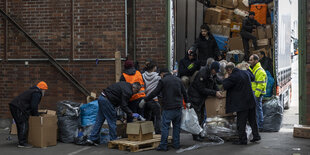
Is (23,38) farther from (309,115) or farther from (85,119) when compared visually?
(309,115)

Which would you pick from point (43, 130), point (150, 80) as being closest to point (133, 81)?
point (150, 80)

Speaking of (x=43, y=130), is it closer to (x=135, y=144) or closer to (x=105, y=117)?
(x=105, y=117)

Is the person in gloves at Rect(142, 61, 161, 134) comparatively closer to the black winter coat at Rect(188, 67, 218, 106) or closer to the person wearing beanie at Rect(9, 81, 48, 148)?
the black winter coat at Rect(188, 67, 218, 106)

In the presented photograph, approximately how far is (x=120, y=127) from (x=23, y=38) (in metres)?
4.57

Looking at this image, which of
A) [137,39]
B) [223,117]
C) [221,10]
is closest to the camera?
[223,117]

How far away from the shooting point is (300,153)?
788 cm

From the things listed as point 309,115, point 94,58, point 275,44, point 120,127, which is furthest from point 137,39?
point 309,115

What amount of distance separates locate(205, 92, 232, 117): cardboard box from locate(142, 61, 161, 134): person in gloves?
1113 millimetres

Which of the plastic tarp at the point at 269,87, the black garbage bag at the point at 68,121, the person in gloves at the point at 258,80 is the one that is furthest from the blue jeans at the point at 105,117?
the plastic tarp at the point at 269,87

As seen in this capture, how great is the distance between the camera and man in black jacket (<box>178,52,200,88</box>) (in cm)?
1090

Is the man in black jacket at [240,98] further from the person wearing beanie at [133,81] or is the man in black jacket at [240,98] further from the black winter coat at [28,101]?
the black winter coat at [28,101]

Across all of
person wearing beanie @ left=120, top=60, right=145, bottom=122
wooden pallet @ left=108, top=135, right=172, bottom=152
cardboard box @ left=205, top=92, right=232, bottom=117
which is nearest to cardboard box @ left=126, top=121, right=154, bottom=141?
wooden pallet @ left=108, top=135, right=172, bottom=152

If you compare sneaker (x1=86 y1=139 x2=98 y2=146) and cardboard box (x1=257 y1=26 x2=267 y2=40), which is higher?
cardboard box (x1=257 y1=26 x2=267 y2=40)

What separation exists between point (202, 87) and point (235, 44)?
4.32 m
